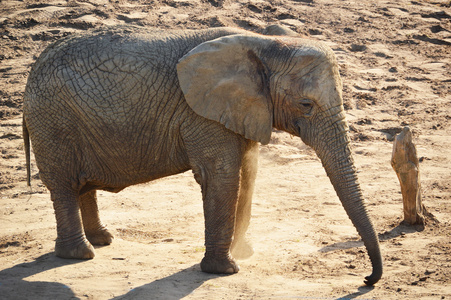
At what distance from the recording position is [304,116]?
6273 millimetres

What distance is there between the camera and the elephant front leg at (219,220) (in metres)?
6.56

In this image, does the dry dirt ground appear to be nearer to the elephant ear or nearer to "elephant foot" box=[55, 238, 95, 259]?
"elephant foot" box=[55, 238, 95, 259]

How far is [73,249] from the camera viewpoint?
23.4 feet

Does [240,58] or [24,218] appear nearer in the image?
[240,58]

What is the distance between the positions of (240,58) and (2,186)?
183 inches

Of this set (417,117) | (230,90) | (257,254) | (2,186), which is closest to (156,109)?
(230,90)

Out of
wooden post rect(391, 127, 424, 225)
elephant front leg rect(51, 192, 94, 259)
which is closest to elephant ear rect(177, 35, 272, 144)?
elephant front leg rect(51, 192, 94, 259)

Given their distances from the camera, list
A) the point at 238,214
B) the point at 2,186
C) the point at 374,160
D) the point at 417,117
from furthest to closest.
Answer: the point at 417,117 → the point at 374,160 → the point at 2,186 → the point at 238,214

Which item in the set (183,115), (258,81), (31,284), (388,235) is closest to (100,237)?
(31,284)

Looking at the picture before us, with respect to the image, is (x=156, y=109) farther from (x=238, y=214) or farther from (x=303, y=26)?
(x=303, y=26)

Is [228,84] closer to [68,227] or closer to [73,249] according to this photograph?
[68,227]

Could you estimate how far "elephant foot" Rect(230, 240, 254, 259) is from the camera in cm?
750

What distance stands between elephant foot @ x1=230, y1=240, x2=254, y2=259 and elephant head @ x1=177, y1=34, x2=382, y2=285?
5.07 feet

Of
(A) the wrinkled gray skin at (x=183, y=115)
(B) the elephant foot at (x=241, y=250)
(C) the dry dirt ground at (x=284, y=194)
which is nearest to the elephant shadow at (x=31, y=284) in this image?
(C) the dry dirt ground at (x=284, y=194)
